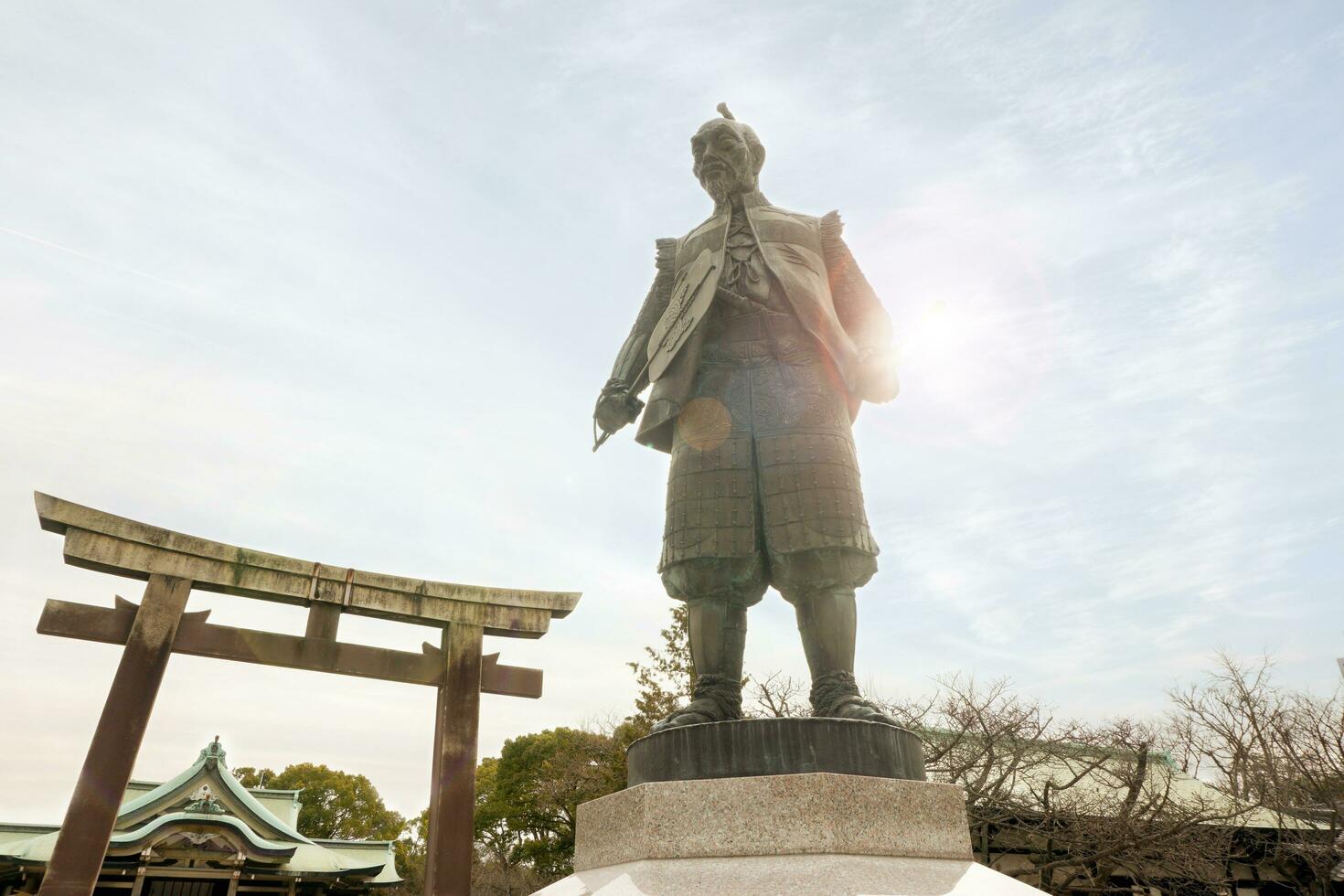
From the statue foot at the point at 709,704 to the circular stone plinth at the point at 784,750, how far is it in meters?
0.16

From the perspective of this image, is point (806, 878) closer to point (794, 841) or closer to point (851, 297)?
point (794, 841)

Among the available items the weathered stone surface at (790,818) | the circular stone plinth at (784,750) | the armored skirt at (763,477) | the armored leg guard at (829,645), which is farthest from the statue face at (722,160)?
the weathered stone surface at (790,818)

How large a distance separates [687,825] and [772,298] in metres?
2.24

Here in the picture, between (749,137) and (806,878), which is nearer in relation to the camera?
(806,878)

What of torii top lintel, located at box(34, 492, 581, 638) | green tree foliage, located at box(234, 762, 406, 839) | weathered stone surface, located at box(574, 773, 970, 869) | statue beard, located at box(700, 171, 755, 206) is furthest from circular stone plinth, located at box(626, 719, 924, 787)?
green tree foliage, located at box(234, 762, 406, 839)

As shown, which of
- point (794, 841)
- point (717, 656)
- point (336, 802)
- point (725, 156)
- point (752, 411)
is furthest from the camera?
point (336, 802)

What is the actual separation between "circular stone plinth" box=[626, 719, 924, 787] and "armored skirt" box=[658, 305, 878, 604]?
634 mm

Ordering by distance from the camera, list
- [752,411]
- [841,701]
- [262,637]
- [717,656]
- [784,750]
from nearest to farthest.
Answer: [784,750], [841,701], [717,656], [752,411], [262,637]

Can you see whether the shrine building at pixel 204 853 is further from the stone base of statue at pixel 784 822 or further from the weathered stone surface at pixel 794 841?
the weathered stone surface at pixel 794 841

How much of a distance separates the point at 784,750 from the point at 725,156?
9.04 ft

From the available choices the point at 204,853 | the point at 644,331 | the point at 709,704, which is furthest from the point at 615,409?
the point at 204,853

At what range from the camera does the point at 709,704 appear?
3053mm

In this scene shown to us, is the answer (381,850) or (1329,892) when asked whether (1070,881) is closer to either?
(1329,892)

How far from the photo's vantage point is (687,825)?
8.11 ft
